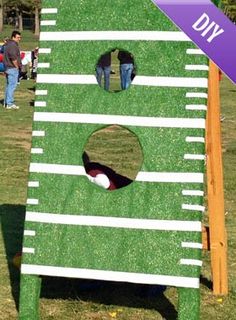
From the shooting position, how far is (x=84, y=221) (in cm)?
391

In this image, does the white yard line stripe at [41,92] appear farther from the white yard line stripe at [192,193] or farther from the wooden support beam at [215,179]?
the wooden support beam at [215,179]

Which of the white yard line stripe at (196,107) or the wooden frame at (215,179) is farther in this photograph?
the wooden frame at (215,179)

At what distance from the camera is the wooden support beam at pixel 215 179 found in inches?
174

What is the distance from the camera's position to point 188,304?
3857 mm

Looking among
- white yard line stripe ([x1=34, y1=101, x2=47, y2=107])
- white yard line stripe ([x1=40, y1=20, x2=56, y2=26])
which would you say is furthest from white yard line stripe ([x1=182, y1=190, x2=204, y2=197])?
white yard line stripe ([x1=40, y1=20, x2=56, y2=26])

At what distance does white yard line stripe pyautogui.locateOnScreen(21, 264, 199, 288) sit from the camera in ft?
12.5

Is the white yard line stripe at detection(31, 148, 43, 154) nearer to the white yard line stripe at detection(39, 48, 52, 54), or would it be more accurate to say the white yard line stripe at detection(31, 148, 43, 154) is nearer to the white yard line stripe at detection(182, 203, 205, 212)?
the white yard line stripe at detection(39, 48, 52, 54)

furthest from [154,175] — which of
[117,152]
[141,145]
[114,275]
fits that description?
[117,152]

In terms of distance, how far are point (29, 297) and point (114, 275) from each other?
1.79ft

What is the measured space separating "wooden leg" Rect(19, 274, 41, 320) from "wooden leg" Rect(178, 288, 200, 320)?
0.84 metres

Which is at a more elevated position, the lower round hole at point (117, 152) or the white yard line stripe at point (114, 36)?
the white yard line stripe at point (114, 36)

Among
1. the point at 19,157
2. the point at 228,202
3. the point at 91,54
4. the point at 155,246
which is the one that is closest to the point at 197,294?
the point at 155,246

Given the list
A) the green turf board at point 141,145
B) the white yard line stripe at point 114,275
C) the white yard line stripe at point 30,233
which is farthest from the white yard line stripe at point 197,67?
the white yard line stripe at point 30,233

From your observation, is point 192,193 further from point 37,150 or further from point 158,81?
point 37,150
